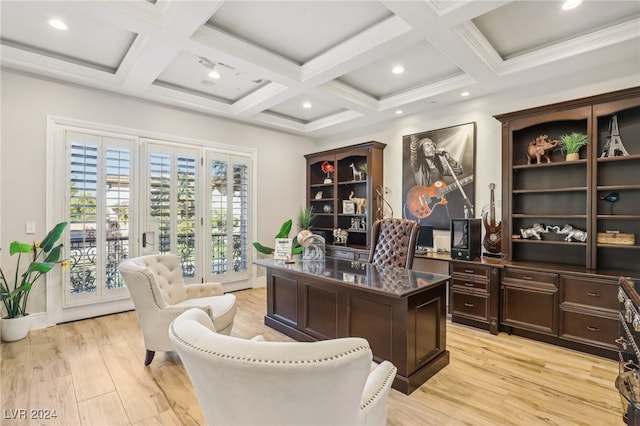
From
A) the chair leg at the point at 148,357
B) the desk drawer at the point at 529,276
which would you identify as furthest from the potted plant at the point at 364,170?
the chair leg at the point at 148,357

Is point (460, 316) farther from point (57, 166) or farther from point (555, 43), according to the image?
point (57, 166)

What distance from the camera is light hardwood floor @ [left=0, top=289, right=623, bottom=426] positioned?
205 centimetres

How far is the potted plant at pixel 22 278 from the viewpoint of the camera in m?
3.20

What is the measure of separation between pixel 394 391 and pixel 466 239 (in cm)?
219

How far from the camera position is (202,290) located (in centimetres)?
324

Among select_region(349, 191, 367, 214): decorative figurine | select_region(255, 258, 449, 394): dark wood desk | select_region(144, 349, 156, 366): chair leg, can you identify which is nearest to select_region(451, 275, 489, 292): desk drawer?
select_region(255, 258, 449, 394): dark wood desk

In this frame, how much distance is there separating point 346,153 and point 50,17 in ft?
13.5

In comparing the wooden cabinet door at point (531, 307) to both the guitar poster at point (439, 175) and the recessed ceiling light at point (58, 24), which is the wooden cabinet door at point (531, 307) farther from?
the recessed ceiling light at point (58, 24)

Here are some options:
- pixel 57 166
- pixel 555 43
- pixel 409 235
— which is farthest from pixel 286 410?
pixel 57 166

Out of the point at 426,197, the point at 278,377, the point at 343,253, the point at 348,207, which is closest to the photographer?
the point at 278,377

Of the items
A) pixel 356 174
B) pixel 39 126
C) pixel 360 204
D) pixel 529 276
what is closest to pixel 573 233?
pixel 529 276

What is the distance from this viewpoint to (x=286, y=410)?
922 millimetres

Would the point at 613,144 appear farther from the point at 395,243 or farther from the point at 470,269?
the point at 395,243

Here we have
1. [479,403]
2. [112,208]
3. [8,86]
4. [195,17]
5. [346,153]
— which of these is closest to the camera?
[479,403]
